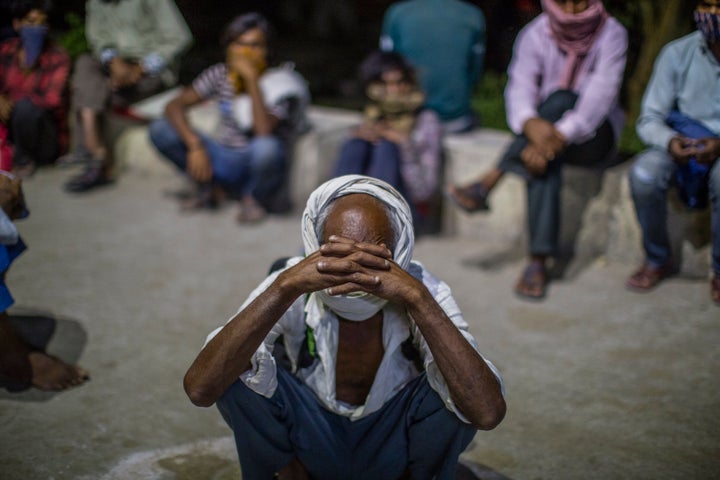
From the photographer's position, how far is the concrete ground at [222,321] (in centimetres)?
284

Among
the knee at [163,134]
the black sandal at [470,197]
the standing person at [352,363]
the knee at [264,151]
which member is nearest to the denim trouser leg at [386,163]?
the black sandal at [470,197]

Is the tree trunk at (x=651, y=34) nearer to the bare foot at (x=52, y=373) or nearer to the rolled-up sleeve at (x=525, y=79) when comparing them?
the rolled-up sleeve at (x=525, y=79)

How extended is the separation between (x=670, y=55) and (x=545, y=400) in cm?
184

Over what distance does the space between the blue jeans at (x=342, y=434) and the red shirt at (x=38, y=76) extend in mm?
3898

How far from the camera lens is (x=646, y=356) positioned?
358 centimetres

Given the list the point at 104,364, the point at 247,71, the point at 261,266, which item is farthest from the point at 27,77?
the point at 104,364

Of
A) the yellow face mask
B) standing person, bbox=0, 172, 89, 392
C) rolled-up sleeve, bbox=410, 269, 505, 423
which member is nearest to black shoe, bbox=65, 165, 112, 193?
the yellow face mask

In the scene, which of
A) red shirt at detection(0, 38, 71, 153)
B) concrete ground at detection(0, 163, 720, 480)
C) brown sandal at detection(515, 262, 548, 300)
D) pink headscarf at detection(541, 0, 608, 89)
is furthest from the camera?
red shirt at detection(0, 38, 71, 153)

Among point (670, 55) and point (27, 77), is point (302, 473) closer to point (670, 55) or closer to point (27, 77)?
point (670, 55)

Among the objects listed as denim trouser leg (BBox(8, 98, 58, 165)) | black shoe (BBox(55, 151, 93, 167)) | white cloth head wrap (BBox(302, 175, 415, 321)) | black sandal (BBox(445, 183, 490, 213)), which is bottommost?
black shoe (BBox(55, 151, 93, 167))

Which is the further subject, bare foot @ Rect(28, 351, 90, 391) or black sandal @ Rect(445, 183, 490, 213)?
black sandal @ Rect(445, 183, 490, 213)

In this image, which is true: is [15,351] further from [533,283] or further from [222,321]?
[533,283]

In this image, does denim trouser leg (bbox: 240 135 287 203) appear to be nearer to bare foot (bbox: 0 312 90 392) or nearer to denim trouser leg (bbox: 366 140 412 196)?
denim trouser leg (bbox: 366 140 412 196)

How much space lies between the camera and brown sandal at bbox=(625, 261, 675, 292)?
4203 millimetres
